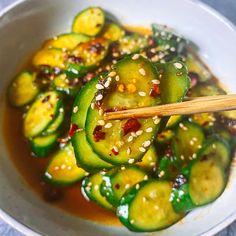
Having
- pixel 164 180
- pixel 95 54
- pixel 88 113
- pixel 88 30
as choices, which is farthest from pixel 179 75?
pixel 88 30

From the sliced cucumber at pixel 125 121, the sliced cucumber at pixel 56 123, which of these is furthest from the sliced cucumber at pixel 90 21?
the sliced cucumber at pixel 125 121

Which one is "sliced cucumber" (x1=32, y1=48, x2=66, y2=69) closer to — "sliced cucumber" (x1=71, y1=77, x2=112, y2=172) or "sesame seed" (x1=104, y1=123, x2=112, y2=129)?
"sliced cucumber" (x1=71, y1=77, x2=112, y2=172)

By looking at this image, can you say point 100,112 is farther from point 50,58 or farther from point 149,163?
point 50,58

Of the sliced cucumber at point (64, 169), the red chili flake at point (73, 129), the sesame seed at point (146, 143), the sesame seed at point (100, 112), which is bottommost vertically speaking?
the sliced cucumber at point (64, 169)

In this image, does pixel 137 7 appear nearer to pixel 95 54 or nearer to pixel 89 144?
pixel 95 54

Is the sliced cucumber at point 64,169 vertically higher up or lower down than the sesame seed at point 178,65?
lower down

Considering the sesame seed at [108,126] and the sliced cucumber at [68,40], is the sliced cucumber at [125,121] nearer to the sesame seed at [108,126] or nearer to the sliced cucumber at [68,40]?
the sesame seed at [108,126]
